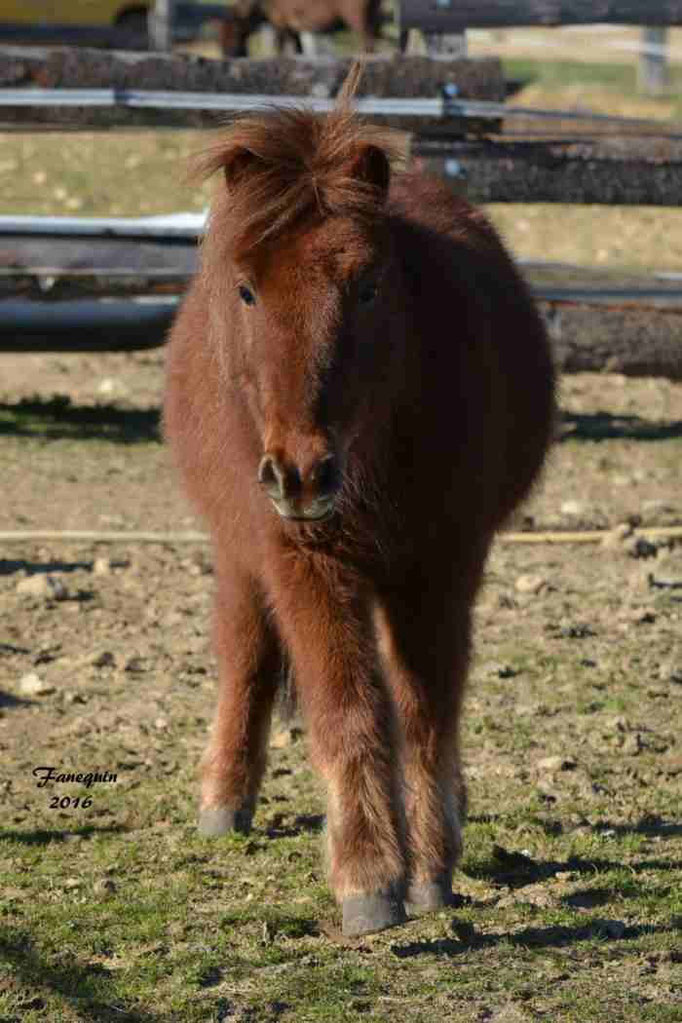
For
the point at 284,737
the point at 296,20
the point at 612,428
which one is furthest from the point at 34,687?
the point at 296,20

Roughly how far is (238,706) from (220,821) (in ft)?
1.18

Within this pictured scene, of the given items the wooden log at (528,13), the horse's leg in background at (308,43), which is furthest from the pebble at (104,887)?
the horse's leg in background at (308,43)

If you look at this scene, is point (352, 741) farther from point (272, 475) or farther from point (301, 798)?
point (301, 798)

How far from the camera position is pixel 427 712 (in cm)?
464

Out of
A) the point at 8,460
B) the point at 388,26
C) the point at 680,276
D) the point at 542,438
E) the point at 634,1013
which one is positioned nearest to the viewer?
the point at 634,1013

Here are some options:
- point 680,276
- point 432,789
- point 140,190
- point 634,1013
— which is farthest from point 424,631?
point 140,190

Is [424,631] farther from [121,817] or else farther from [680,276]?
[680,276]

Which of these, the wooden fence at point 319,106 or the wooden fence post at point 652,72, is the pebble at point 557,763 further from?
the wooden fence post at point 652,72

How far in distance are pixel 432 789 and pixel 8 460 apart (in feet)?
18.9

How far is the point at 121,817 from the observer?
5.27 m

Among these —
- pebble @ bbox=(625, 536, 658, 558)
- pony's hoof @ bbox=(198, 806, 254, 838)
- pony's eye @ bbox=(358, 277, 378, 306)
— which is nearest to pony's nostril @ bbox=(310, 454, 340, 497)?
pony's eye @ bbox=(358, 277, 378, 306)

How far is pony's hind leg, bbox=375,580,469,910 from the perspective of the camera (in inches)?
180

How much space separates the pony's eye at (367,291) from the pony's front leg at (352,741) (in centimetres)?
69

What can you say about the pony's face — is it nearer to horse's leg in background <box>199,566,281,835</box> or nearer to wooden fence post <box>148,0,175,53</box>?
horse's leg in background <box>199,566,281,835</box>
